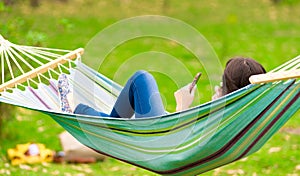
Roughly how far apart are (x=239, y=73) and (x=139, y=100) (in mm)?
483

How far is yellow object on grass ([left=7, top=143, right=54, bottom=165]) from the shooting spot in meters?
4.32

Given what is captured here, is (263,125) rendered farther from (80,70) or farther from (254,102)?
(80,70)

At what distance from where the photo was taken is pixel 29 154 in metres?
4.41

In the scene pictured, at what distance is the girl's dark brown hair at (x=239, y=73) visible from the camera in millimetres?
2729

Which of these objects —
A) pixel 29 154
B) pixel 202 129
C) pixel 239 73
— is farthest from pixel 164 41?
pixel 202 129

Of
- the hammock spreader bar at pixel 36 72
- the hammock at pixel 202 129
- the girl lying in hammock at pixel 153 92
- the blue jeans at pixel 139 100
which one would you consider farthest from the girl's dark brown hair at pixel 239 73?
the hammock spreader bar at pixel 36 72

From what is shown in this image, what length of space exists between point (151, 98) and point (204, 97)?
10.3ft

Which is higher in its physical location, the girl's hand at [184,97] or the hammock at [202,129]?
the girl's hand at [184,97]

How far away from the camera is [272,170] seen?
4.03 metres

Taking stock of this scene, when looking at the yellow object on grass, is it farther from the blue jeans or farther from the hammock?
the hammock

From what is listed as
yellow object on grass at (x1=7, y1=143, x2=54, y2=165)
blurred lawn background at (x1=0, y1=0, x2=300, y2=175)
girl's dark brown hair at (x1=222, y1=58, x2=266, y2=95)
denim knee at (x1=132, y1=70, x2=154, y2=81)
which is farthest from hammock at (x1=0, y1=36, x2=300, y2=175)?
yellow object on grass at (x1=7, y1=143, x2=54, y2=165)

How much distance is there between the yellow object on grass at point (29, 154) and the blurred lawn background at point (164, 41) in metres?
0.09

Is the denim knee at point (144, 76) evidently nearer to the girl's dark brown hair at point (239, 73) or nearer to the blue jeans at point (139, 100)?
the blue jeans at point (139, 100)

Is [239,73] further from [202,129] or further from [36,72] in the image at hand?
[36,72]
